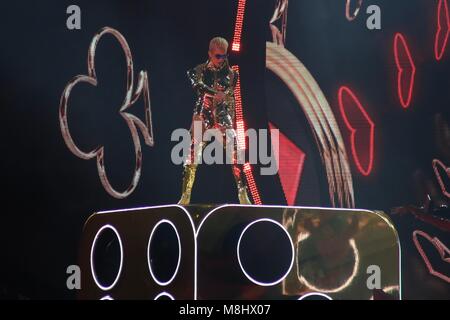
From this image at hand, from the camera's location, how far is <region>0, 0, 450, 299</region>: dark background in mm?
Answer: 5105

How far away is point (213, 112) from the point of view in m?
4.29

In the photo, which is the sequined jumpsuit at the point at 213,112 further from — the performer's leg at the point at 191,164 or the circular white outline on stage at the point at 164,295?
the circular white outline on stage at the point at 164,295

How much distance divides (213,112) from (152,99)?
3.67 ft

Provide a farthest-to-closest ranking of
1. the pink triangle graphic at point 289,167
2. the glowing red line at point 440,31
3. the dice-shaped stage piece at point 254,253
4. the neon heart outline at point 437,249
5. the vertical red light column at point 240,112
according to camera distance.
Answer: the pink triangle graphic at point 289,167
the glowing red line at point 440,31
the neon heart outline at point 437,249
the vertical red light column at point 240,112
the dice-shaped stage piece at point 254,253

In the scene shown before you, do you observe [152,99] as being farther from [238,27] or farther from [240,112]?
[240,112]

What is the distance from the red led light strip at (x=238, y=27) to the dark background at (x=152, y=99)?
0.21 feet

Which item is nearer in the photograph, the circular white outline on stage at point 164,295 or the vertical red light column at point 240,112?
the circular white outline on stage at point 164,295

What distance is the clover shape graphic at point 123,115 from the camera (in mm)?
5133

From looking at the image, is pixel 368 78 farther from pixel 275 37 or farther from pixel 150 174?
pixel 150 174

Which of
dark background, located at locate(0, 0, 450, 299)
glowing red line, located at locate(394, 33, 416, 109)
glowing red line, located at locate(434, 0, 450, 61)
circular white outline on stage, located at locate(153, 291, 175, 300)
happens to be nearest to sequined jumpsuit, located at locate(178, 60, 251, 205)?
circular white outline on stage, located at locate(153, 291, 175, 300)

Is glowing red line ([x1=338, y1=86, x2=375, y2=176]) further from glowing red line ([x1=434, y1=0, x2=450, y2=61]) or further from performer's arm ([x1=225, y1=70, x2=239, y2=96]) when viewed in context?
performer's arm ([x1=225, y1=70, x2=239, y2=96])

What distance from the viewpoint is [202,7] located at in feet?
17.4

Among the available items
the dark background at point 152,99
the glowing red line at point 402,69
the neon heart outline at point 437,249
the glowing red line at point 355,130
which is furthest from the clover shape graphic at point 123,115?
the neon heart outline at point 437,249
